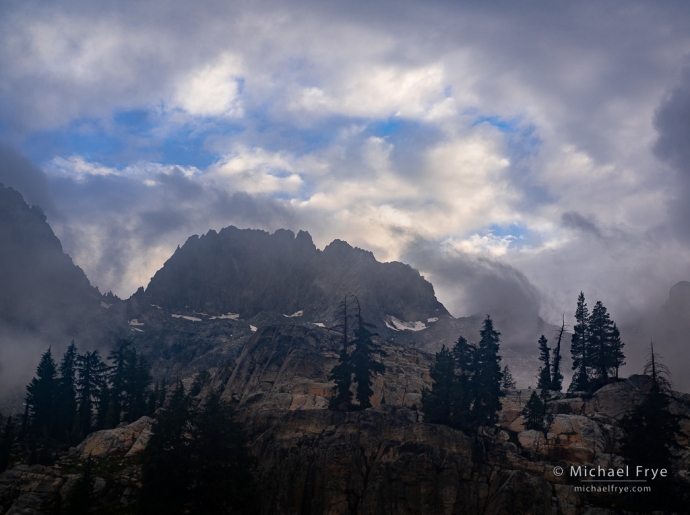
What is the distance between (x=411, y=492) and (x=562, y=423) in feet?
69.4

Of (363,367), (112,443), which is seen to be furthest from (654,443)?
(112,443)

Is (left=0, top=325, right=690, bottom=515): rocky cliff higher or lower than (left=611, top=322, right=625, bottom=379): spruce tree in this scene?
lower

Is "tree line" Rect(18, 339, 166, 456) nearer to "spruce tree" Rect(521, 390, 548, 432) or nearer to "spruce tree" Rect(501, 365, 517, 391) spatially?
"spruce tree" Rect(521, 390, 548, 432)

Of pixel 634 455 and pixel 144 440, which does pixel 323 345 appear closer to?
pixel 144 440

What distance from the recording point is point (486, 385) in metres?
71.4

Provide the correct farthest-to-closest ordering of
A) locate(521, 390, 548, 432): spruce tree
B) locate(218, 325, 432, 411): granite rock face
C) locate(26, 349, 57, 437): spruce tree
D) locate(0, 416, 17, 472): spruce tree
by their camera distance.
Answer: locate(26, 349, 57, 437): spruce tree → locate(218, 325, 432, 411): granite rock face → locate(0, 416, 17, 472): spruce tree → locate(521, 390, 548, 432): spruce tree

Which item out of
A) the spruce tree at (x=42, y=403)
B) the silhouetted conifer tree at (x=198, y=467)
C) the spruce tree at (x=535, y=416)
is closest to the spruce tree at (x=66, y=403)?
the spruce tree at (x=42, y=403)

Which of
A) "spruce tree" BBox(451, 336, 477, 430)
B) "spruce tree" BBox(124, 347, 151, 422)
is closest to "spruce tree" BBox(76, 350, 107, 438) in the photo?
"spruce tree" BBox(124, 347, 151, 422)

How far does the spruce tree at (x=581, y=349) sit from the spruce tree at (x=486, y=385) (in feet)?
56.9

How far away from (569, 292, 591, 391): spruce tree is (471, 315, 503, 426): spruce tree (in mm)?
17351

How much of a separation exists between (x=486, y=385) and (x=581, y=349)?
26620 millimetres

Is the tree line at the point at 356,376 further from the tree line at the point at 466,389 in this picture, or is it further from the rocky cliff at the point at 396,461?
the tree line at the point at 466,389

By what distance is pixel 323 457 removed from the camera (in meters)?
60.0

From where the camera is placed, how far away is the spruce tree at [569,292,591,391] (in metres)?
85.6
